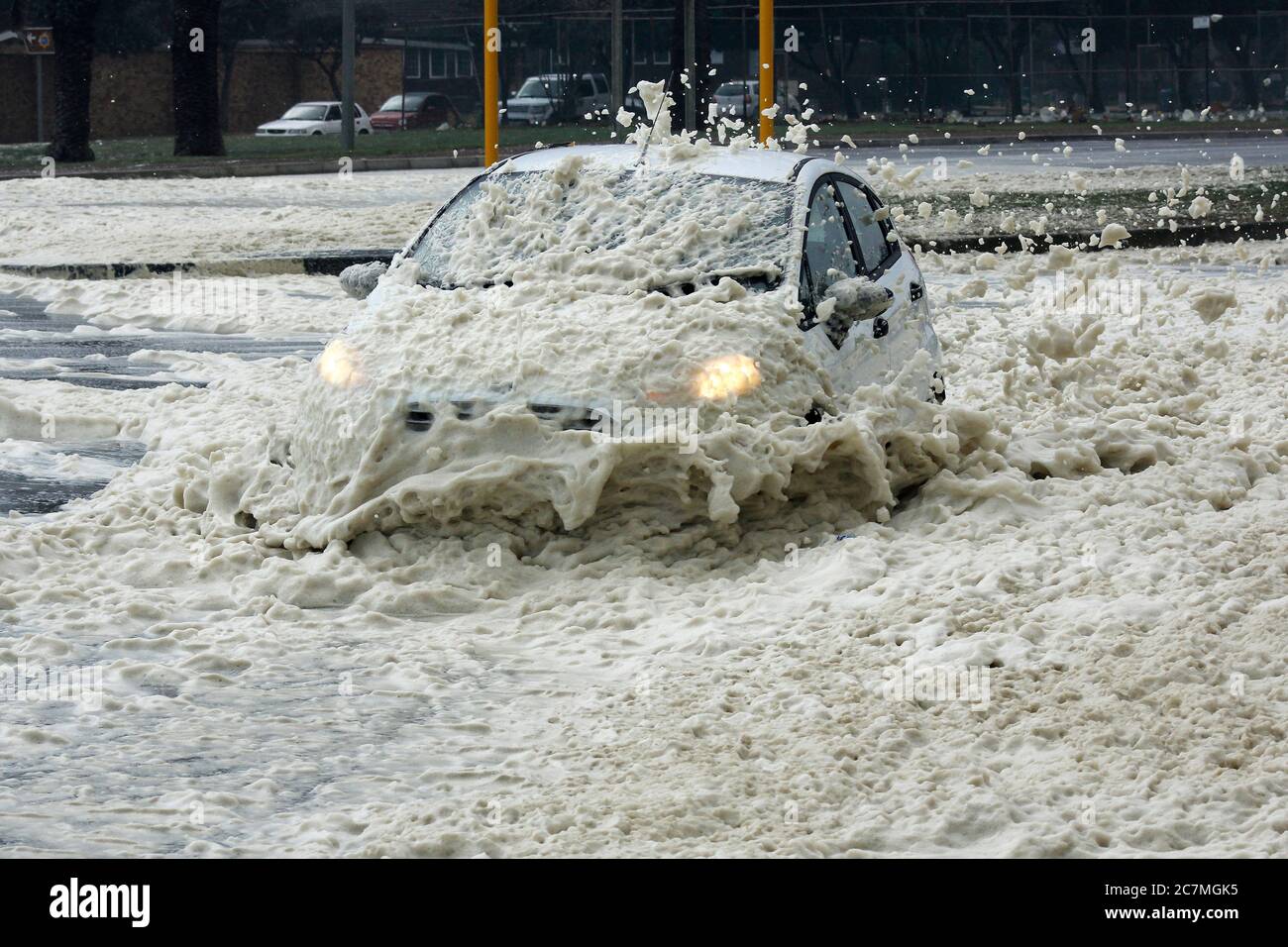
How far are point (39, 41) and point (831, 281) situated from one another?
34908 millimetres

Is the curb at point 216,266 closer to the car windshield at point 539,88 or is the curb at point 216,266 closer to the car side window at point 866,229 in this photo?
the car side window at point 866,229

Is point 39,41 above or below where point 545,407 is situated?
above

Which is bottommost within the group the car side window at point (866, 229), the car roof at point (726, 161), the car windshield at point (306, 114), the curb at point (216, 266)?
the curb at point (216, 266)

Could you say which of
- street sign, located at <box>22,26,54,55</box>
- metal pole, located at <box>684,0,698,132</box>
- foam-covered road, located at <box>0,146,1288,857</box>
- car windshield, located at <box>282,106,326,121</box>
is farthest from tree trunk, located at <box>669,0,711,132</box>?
foam-covered road, located at <box>0,146,1288,857</box>

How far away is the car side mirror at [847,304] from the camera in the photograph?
8.05 m


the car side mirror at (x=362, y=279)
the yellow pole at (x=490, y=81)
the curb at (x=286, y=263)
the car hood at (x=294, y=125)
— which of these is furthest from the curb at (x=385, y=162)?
the car side mirror at (x=362, y=279)

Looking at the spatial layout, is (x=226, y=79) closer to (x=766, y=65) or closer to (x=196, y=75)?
(x=196, y=75)

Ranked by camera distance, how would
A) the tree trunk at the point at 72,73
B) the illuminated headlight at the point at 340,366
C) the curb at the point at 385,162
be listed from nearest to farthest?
the illuminated headlight at the point at 340,366 < the curb at the point at 385,162 < the tree trunk at the point at 72,73

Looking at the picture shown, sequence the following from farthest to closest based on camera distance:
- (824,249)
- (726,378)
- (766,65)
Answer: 1. (766,65)
2. (824,249)
3. (726,378)

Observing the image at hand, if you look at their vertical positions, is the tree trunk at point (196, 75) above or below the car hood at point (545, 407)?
above

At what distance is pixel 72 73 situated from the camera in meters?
34.7

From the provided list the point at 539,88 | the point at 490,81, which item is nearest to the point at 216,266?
the point at 490,81

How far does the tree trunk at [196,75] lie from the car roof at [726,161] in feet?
87.0

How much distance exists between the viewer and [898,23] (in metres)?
45.0
